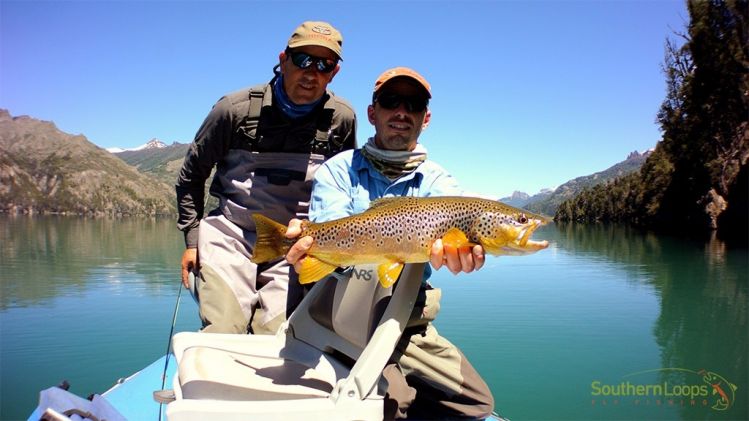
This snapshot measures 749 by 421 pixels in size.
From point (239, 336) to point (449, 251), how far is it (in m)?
1.67

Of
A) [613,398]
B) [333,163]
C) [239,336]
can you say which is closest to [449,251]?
[333,163]

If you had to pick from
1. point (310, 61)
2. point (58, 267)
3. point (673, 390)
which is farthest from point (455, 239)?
point (58, 267)

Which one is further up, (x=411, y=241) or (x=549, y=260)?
(x=411, y=241)

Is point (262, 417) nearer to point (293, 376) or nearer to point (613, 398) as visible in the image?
point (293, 376)

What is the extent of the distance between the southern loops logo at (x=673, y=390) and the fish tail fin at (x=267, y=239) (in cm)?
895

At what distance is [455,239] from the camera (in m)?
3.34

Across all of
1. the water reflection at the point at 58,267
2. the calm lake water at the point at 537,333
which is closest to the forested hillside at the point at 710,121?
the calm lake water at the point at 537,333

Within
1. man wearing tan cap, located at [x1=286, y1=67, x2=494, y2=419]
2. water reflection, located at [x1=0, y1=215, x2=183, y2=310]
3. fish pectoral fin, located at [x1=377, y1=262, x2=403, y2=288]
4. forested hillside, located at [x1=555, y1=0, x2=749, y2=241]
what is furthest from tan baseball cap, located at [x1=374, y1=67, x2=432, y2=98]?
forested hillside, located at [x1=555, y1=0, x2=749, y2=241]

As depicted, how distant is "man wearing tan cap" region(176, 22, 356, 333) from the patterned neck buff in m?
1.24

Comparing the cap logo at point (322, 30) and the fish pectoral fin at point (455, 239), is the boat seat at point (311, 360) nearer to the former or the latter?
the fish pectoral fin at point (455, 239)

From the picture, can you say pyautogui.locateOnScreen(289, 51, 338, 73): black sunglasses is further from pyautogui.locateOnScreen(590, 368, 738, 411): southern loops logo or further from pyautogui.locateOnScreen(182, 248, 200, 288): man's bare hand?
pyautogui.locateOnScreen(590, 368, 738, 411): southern loops logo

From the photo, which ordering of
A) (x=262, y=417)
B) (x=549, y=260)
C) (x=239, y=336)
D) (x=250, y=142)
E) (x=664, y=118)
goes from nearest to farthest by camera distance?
(x=262, y=417), (x=239, y=336), (x=250, y=142), (x=549, y=260), (x=664, y=118)

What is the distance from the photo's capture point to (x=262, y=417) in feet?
8.63

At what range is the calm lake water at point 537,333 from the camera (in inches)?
412
